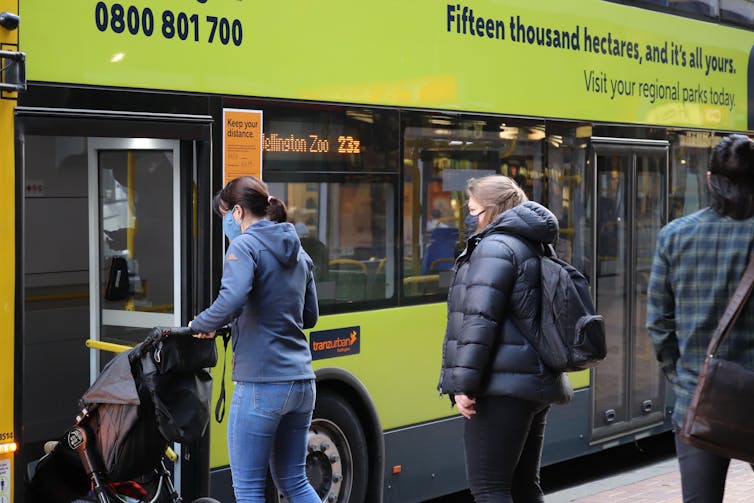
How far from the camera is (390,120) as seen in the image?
6840 mm

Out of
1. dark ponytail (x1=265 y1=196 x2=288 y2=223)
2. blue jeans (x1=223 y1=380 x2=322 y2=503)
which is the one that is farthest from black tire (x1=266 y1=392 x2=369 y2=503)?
dark ponytail (x1=265 y1=196 x2=288 y2=223)

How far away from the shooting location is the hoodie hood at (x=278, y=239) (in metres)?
4.94

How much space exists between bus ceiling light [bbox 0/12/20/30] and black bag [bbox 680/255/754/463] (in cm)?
295

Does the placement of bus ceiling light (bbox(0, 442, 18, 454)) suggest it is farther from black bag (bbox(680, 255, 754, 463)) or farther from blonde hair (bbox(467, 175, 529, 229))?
black bag (bbox(680, 255, 754, 463))

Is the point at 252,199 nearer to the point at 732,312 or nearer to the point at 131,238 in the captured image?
the point at 131,238

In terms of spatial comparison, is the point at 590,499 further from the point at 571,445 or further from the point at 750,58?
the point at 750,58

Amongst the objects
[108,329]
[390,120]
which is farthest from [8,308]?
[390,120]

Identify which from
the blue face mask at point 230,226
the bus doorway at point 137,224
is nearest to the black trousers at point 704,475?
the blue face mask at point 230,226

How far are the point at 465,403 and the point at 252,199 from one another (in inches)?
48.7

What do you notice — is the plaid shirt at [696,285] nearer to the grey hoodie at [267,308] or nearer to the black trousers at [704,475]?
the black trousers at [704,475]

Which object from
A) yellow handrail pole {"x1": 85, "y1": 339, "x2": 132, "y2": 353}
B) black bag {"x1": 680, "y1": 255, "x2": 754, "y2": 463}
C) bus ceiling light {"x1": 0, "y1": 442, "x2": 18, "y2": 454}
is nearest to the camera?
black bag {"x1": 680, "y1": 255, "x2": 754, "y2": 463}

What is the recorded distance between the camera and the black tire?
6.44 meters

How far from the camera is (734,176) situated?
4125 mm

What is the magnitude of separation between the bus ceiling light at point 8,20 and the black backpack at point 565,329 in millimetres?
2334
